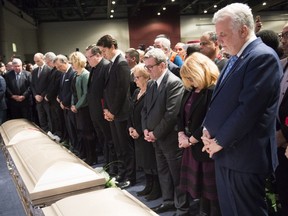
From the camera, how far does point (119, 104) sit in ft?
12.6

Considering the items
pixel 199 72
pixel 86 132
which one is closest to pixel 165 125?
pixel 199 72

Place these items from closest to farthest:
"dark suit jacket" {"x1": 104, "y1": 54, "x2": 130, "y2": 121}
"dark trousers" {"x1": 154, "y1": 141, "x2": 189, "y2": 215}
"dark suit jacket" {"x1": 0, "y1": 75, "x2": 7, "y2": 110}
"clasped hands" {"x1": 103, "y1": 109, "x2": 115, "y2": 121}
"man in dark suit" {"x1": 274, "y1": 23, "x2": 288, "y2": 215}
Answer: "man in dark suit" {"x1": 274, "y1": 23, "x2": 288, "y2": 215} < "dark trousers" {"x1": 154, "y1": 141, "x2": 189, "y2": 215} < "dark suit jacket" {"x1": 104, "y1": 54, "x2": 130, "y2": 121} < "clasped hands" {"x1": 103, "y1": 109, "x2": 115, "y2": 121} < "dark suit jacket" {"x1": 0, "y1": 75, "x2": 7, "y2": 110}

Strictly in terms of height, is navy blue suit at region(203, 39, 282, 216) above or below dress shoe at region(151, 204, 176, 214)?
above

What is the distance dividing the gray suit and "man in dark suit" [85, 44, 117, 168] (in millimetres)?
1242

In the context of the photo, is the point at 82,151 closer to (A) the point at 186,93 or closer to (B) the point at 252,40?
(A) the point at 186,93

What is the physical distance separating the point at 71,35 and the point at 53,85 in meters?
11.9

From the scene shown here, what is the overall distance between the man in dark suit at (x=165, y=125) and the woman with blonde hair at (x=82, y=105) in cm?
176

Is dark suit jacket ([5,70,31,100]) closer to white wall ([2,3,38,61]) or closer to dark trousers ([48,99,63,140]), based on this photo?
dark trousers ([48,99,63,140])

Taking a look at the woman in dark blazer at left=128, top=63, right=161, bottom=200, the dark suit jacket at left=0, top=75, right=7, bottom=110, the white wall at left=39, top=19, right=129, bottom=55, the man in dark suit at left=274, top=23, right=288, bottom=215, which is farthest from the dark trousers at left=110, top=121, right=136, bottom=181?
the white wall at left=39, top=19, right=129, bottom=55

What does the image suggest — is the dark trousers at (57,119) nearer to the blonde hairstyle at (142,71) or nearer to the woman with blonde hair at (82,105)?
the woman with blonde hair at (82,105)

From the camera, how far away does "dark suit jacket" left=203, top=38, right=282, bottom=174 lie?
5.48 ft

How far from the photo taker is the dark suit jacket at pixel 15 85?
672cm

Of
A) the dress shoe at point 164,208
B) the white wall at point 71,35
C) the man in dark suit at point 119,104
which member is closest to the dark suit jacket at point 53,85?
the man in dark suit at point 119,104

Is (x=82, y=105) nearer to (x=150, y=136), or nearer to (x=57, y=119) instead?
(x=57, y=119)
